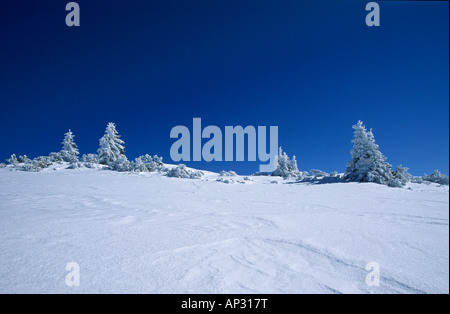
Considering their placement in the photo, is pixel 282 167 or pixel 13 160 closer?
pixel 13 160

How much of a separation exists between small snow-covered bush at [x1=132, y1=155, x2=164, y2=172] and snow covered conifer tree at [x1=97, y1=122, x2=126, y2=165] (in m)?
7.95

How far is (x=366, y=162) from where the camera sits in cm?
1230

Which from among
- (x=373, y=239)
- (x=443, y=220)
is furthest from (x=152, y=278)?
(x=443, y=220)

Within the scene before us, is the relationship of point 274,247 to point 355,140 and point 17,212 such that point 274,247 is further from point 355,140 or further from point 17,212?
point 355,140

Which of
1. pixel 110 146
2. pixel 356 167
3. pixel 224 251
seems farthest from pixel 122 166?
pixel 356 167

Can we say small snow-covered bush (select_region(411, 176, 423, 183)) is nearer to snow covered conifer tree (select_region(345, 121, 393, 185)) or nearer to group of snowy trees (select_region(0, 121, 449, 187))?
group of snowy trees (select_region(0, 121, 449, 187))

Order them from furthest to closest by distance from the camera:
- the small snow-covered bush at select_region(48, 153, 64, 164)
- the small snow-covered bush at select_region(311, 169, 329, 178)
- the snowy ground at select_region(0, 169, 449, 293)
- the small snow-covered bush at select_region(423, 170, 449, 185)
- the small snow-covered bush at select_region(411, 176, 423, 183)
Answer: the small snow-covered bush at select_region(48, 153, 64, 164), the small snow-covered bush at select_region(311, 169, 329, 178), the small snow-covered bush at select_region(411, 176, 423, 183), the small snow-covered bush at select_region(423, 170, 449, 185), the snowy ground at select_region(0, 169, 449, 293)

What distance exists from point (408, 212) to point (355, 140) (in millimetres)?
10406

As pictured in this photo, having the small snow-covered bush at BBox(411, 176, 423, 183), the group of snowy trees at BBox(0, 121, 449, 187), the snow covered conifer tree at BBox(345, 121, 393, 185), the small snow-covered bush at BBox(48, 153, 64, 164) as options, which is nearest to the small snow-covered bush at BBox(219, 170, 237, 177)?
the group of snowy trees at BBox(0, 121, 449, 187)

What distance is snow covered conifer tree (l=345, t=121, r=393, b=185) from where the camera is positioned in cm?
1182

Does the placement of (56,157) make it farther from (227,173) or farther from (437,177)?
(437,177)

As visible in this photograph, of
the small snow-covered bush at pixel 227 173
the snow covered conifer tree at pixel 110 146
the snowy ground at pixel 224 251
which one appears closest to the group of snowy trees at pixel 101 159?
the snow covered conifer tree at pixel 110 146

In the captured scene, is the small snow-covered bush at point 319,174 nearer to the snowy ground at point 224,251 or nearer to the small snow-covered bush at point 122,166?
the snowy ground at point 224,251

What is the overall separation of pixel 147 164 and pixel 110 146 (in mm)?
11327
